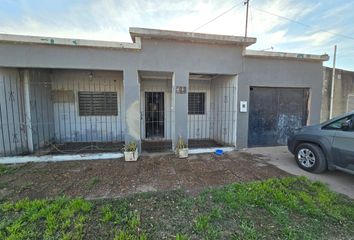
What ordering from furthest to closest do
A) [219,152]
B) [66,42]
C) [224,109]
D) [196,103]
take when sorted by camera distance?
1. [196,103]
2. [224,109]
3. [219,152]
4. [66,42]

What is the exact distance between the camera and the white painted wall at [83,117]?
6.51m

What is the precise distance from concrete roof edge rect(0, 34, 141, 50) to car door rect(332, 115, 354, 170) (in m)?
5.41

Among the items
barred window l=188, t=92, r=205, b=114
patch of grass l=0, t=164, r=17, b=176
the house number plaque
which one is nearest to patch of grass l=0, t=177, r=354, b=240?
patch of grass l=0, t=164, r=17, b=176

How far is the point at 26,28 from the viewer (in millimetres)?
5781

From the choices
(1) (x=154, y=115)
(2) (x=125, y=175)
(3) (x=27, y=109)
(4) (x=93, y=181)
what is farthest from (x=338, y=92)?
(3) (x=27, y=109)

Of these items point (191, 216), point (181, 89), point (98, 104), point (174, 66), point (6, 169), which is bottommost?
point (191, 216)

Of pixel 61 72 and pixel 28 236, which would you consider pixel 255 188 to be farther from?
pixel 61 72

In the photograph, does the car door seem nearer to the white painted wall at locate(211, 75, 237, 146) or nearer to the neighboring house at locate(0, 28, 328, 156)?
the neighboring house at locate(0, 28, 328, 156)

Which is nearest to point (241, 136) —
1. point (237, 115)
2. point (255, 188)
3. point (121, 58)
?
point (237, 115)

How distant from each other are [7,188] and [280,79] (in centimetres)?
815

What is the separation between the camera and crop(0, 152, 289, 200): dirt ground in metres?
3.25

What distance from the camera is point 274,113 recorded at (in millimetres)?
6312

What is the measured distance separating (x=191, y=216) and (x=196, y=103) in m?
5.53

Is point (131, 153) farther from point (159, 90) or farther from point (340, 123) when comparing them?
point (340, 123)
